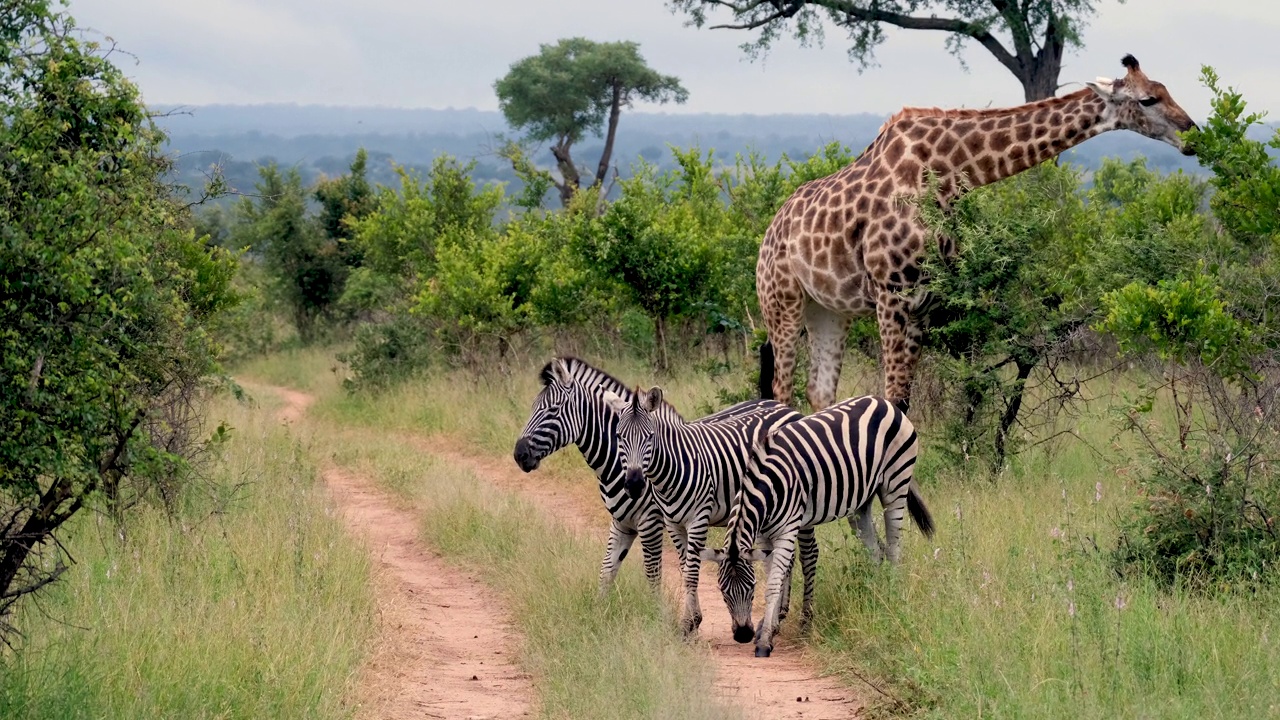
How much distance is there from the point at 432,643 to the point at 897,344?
166 inches

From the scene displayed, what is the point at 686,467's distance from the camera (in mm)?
7660

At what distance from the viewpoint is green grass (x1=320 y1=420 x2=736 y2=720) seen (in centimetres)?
622

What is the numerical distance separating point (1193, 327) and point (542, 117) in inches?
1598

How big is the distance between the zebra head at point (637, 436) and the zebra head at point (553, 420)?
55 centimetres

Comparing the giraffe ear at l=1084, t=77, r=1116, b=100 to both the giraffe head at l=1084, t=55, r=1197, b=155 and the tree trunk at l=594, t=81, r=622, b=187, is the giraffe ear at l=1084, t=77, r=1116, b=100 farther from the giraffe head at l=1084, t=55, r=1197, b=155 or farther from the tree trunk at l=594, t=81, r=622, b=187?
the tree trunk at l=594, t=81, r=622, b=187

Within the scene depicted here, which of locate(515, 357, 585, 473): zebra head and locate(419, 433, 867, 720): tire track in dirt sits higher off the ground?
locate(515, 357, 585, 473): zebra head

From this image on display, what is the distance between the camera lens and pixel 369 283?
987 inches

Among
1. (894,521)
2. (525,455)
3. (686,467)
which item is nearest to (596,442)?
(525,455)

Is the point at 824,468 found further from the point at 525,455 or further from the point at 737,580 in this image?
the point at 525,455

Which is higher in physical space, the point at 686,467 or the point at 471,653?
the point at 686,467

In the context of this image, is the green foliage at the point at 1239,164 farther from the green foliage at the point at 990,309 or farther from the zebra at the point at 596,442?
the zebra at the point at 596,442

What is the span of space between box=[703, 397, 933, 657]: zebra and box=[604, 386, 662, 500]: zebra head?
547 mm

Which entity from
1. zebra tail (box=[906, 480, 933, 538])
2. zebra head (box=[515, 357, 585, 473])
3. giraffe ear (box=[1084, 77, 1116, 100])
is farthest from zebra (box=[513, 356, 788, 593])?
giraffe ear (box=[1084, 77, 1116, 100])

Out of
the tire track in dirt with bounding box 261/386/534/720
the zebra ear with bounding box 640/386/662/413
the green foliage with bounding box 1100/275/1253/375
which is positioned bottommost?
the tire track in dirt with bounding box 261/386/534/720
